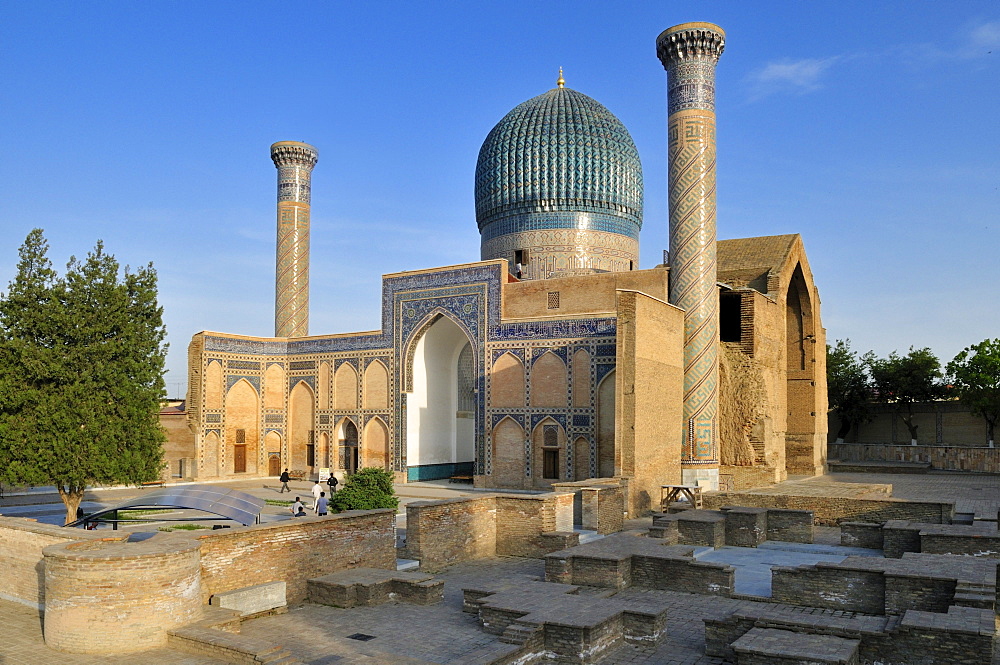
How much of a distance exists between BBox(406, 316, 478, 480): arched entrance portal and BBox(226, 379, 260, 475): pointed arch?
17.0 feet

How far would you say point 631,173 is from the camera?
1002 inches

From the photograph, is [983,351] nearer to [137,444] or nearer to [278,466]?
[278,466]

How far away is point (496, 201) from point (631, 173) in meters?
4.19

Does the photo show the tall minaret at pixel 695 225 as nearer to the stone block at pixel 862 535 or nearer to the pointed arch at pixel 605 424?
the pointed arch at pixel 605 424

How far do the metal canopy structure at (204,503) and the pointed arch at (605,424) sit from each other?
9.13 m

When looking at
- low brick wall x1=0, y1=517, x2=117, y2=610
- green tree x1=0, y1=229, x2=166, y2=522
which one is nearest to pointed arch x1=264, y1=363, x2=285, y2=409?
green tree x1=0, y1=229, x2=166, y2=522

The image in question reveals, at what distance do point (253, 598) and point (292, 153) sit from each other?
22.2 meters

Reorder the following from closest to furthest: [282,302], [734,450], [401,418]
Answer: [734,450]
[401,418]
[282,302]

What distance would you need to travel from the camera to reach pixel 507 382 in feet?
66.4

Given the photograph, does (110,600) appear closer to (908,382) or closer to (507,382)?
(507,382)

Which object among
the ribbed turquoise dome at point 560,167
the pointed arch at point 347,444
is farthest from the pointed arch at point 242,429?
the ribbed turquoise dome at point 560,167

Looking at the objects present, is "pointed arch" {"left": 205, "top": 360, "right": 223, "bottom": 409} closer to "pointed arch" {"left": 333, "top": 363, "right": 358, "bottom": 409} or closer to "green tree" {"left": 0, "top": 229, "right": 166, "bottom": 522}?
"pointed arch" {"left": 333, "top": 363, "right": 358, "bottom": 409}

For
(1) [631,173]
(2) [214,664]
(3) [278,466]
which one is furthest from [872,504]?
(3) [278,466]

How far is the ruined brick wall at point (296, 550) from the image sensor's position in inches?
308
